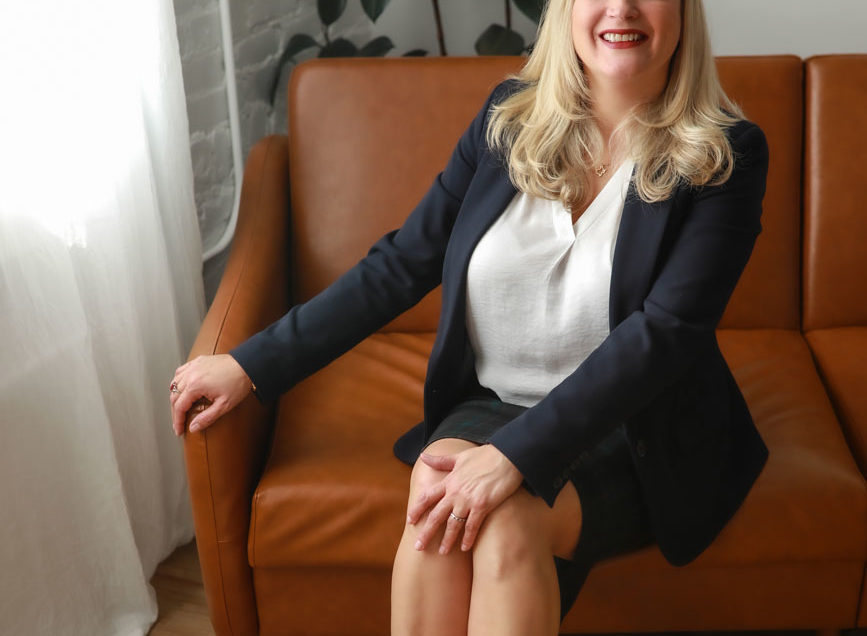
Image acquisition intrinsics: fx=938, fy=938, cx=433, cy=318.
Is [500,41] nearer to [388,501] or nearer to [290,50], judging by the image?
[290,50]

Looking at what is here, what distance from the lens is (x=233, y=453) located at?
1360mm

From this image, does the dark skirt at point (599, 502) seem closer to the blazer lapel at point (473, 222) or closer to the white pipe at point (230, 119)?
the blazer lapel at point (473, 222)

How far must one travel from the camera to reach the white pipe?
202cm

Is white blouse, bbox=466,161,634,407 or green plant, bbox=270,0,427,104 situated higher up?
green plant, bbox=270,0,427,104

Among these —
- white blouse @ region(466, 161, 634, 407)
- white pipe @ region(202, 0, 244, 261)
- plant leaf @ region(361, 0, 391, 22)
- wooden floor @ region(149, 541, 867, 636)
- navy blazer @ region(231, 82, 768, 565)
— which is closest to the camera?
navy blazer @ region(231, 82, 768, 565)

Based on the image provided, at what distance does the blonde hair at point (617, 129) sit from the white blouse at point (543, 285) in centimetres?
4

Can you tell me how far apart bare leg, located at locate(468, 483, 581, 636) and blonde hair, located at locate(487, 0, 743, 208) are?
468 mm

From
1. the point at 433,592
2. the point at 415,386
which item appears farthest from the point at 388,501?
the point at 415,386

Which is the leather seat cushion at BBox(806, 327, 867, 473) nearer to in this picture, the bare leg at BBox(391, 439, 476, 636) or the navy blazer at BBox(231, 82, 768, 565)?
the navy blazer at BBox(231, 82, 768, 565)

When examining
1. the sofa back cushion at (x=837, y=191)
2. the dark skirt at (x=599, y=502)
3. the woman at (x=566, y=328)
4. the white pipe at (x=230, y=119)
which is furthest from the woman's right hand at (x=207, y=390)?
the sofa back cushion at (x=837, y=191)

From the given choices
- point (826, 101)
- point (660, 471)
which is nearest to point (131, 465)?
point (660, 471)

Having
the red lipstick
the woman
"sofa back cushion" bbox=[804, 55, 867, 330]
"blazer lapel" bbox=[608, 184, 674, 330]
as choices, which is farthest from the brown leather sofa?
the red lipstick

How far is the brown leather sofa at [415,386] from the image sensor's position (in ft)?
4.53

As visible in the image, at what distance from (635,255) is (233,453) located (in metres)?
0.64
